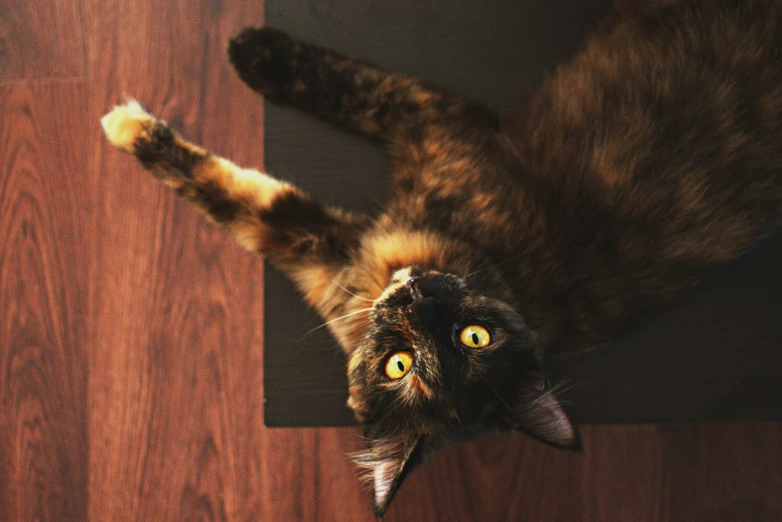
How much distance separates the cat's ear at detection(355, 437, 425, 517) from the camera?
83 centimetres

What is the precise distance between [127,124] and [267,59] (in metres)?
0.37

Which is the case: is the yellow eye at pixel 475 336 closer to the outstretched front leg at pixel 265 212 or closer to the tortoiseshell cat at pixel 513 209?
the tortoiseshell cat at pixel 513 209

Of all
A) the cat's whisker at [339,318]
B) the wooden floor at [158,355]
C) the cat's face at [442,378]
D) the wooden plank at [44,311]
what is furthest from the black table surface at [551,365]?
the wooden plank at [44,311]

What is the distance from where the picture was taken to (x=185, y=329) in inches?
50.8

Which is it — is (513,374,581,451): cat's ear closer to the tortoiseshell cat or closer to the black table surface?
the tortoiseshell cat

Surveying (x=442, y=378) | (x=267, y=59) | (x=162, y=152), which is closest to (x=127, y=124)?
(x=162, y=152)

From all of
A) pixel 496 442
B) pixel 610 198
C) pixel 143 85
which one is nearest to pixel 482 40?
pixel 610 198

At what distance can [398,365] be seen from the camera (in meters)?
0.91

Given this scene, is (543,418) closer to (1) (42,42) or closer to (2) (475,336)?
(2) (475,336)

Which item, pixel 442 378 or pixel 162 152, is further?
pixel 162 152

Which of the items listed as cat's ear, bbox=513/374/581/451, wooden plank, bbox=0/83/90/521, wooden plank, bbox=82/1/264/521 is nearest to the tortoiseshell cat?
cat's ear, bbox=513/374/581/451

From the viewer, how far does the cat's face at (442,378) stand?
2.82 feet

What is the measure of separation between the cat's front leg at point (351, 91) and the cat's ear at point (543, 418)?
561 millimetres

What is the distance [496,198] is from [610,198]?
0.69 feet
